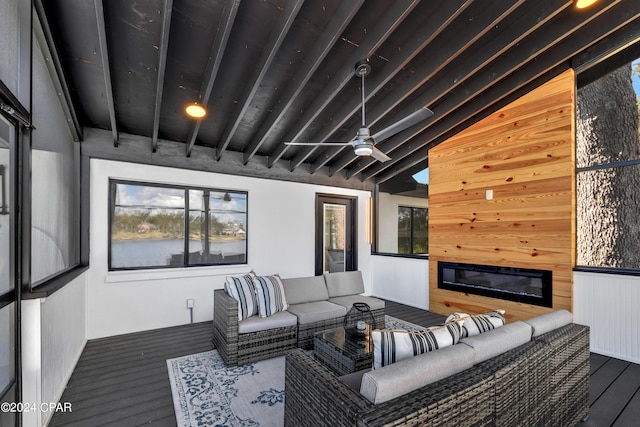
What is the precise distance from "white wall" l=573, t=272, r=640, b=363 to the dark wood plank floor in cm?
17

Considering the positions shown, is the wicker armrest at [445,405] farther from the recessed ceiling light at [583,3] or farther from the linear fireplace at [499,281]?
the recessed ceiling light at [583,3]

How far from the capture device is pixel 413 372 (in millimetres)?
1403

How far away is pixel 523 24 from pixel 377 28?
5.07 feet

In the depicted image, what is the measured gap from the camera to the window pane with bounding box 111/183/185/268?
13.9ft

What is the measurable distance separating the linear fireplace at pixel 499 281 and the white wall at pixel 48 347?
5131 millimetres

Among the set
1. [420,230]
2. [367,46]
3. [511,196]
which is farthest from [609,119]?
[420,230]

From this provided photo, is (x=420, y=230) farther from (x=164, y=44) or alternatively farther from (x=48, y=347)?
(x=48, y=347)

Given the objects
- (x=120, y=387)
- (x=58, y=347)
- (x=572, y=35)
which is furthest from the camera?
(x=572, y=35)

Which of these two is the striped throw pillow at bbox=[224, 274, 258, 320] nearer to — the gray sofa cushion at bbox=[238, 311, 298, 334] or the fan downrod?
the gray sofa cushion at bbox=[238, 311, 298, 334]

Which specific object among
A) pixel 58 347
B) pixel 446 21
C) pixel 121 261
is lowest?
pixel 58 347

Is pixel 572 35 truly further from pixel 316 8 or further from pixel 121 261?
pixel 121 261

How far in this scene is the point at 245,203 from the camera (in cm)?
532

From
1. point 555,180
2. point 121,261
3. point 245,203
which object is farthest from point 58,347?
point 555,180

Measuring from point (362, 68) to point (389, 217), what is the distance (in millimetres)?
4756
